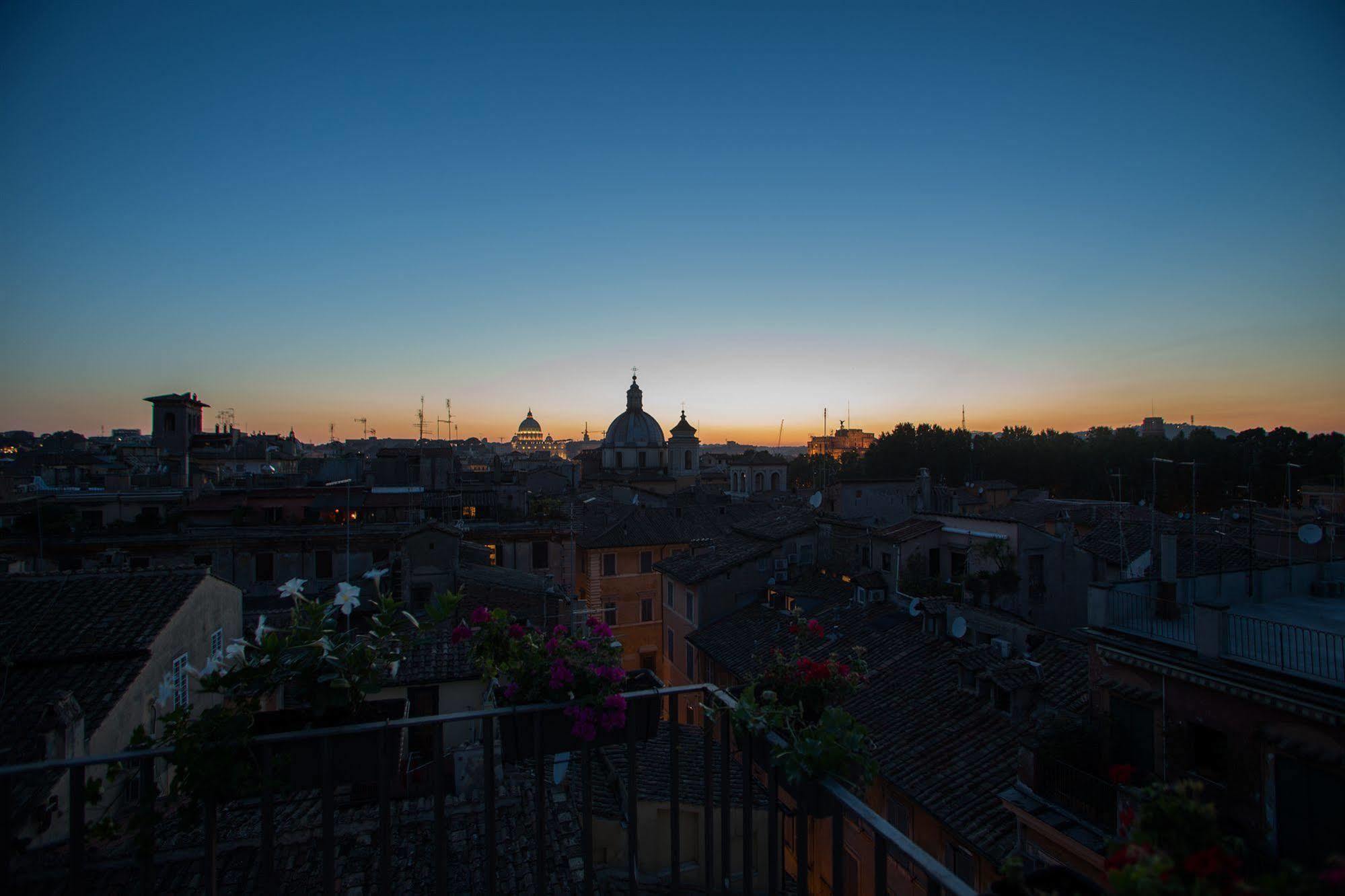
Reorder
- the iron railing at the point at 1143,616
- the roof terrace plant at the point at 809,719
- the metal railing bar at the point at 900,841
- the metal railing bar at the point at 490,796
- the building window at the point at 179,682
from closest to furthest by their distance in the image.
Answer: the metal railing bar at the point at 900,841, the roof terrace plant at the point at 809,719, the metal railing bar at the point at 490,796, the iron railing at the point at 1143,616, the building window at the point at 179,682

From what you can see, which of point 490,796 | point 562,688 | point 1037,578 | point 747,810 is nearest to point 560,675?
point 562,688

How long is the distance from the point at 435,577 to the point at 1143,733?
18.0 meters

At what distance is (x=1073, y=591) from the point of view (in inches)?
647

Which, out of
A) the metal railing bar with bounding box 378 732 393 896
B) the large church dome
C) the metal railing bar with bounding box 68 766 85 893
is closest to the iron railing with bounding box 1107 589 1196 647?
the metal railing bar with bounding box 378 732 393 896

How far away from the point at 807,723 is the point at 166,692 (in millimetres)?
9086

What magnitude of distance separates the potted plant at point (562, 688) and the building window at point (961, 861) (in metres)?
7.40

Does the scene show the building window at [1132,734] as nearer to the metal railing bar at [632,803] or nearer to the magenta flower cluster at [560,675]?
the metal railing bar at [632,803]

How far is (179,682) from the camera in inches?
360

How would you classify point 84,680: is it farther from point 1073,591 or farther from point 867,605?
point 1073,591

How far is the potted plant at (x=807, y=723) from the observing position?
2.79m

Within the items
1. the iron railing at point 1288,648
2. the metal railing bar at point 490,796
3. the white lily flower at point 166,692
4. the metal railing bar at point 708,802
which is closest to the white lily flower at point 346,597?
the metal railing bar at point 490,796

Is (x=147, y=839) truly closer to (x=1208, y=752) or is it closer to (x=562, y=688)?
(x=562, y=688)

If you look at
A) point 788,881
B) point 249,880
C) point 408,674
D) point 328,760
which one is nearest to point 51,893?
point 249,880

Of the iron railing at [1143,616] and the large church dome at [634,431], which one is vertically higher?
the large church dome at [634,431]
